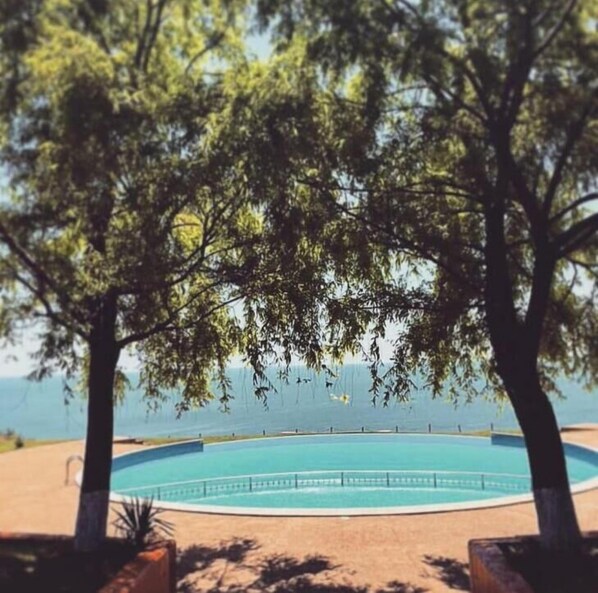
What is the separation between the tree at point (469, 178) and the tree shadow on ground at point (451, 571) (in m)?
1.80

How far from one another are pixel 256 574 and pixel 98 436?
343cm

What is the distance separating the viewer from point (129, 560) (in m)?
7.59

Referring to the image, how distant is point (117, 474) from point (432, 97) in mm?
19279

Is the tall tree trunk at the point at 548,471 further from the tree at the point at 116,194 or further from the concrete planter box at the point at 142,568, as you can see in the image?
the concrete planter box at the point at 142,568

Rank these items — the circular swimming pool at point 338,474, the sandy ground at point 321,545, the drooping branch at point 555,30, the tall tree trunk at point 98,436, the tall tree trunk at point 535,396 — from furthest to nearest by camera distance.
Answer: the circular swimming pool at point 338,474 < the sandy ground at point 321,545 < the tall tree trunk at point 98,436 < the tall tree trunk at point 535,396 < the drooping branch at point 555,30

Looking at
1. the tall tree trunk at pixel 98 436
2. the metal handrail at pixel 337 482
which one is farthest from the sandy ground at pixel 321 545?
the metal handrail at pixel 337 482

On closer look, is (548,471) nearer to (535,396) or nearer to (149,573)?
(535,396)

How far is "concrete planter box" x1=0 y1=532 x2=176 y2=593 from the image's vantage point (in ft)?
21.6

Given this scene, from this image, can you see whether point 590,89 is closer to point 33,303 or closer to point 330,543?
point 33,303

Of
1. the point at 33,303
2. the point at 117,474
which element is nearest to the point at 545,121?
the point at 33,303

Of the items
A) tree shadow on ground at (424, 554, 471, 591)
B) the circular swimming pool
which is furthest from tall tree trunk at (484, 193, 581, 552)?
the circular swimming pool

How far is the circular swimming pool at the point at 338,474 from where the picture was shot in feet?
55.7

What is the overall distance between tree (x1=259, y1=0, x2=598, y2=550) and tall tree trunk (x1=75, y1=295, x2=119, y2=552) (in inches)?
139

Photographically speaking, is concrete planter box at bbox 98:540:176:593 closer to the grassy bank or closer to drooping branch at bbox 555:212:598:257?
drooping branch at bbox 555:212:598:257
